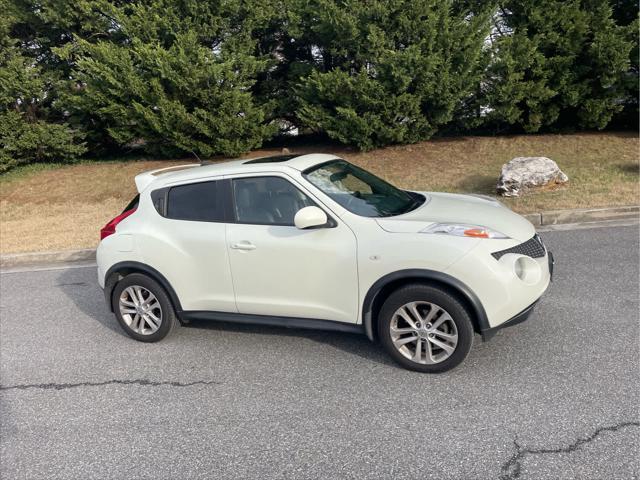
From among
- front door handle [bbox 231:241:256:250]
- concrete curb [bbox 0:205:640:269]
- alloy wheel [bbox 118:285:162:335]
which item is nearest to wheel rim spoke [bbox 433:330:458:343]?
front door handle [bbox 231:241:256:250]

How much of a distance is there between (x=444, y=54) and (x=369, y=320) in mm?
9297

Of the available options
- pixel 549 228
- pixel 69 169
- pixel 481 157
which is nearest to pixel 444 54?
pixel 481 157

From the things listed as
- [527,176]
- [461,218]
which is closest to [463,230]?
[461,218]

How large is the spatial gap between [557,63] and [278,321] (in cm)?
1079

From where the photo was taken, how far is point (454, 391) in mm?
3199

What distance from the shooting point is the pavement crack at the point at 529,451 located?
2.46 metres

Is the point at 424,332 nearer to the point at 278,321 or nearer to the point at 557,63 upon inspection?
the point at 278,321

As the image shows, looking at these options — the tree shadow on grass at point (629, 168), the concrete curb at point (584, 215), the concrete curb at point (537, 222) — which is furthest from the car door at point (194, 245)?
the tree shadow on grass at point (629, 168)

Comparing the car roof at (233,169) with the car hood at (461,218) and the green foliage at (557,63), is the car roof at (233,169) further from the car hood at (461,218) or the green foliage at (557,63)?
the green foliage at (557,63)

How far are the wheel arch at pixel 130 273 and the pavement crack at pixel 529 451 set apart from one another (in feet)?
9.30

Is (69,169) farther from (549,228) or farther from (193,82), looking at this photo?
(549,228)

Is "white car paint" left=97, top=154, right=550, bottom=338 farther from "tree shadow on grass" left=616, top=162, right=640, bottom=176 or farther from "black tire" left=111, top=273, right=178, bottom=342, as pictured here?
"tree shadow on grass" left=616, top=162, right=640, bottom=176

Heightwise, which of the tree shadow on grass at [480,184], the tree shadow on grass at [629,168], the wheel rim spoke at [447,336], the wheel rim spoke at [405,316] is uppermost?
the wheel rim spoke at [405,316]

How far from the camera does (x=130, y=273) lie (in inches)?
171
